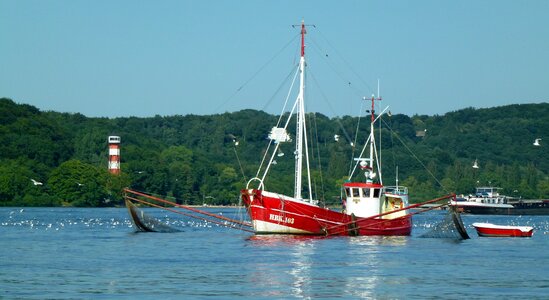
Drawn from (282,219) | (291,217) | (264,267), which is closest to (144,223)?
(282,219)

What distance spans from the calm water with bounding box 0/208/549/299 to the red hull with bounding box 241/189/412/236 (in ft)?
3.87

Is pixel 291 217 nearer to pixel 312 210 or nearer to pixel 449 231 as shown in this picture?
pixel 312 210

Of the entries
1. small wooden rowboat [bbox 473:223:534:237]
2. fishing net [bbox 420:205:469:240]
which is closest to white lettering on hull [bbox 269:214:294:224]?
fishing net [bbox 420:205:469:240]

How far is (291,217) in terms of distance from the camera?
3861 inches

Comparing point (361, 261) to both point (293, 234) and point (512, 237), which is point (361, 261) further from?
point (512, 237)

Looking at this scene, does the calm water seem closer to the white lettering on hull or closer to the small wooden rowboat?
the white lettering on hull

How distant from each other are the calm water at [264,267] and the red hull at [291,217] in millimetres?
1181

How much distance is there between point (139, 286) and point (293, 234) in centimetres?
3784

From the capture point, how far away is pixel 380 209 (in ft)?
351

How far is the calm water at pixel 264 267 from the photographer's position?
60.7 m

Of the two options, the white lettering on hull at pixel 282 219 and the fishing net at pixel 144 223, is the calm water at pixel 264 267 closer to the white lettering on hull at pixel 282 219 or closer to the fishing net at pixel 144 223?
the white lettering on hull at pixel 282 219

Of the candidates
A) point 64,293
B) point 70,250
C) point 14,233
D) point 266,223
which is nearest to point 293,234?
point 266,223

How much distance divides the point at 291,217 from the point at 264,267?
80.4 ft

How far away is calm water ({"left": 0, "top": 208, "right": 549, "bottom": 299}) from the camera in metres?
60.7
